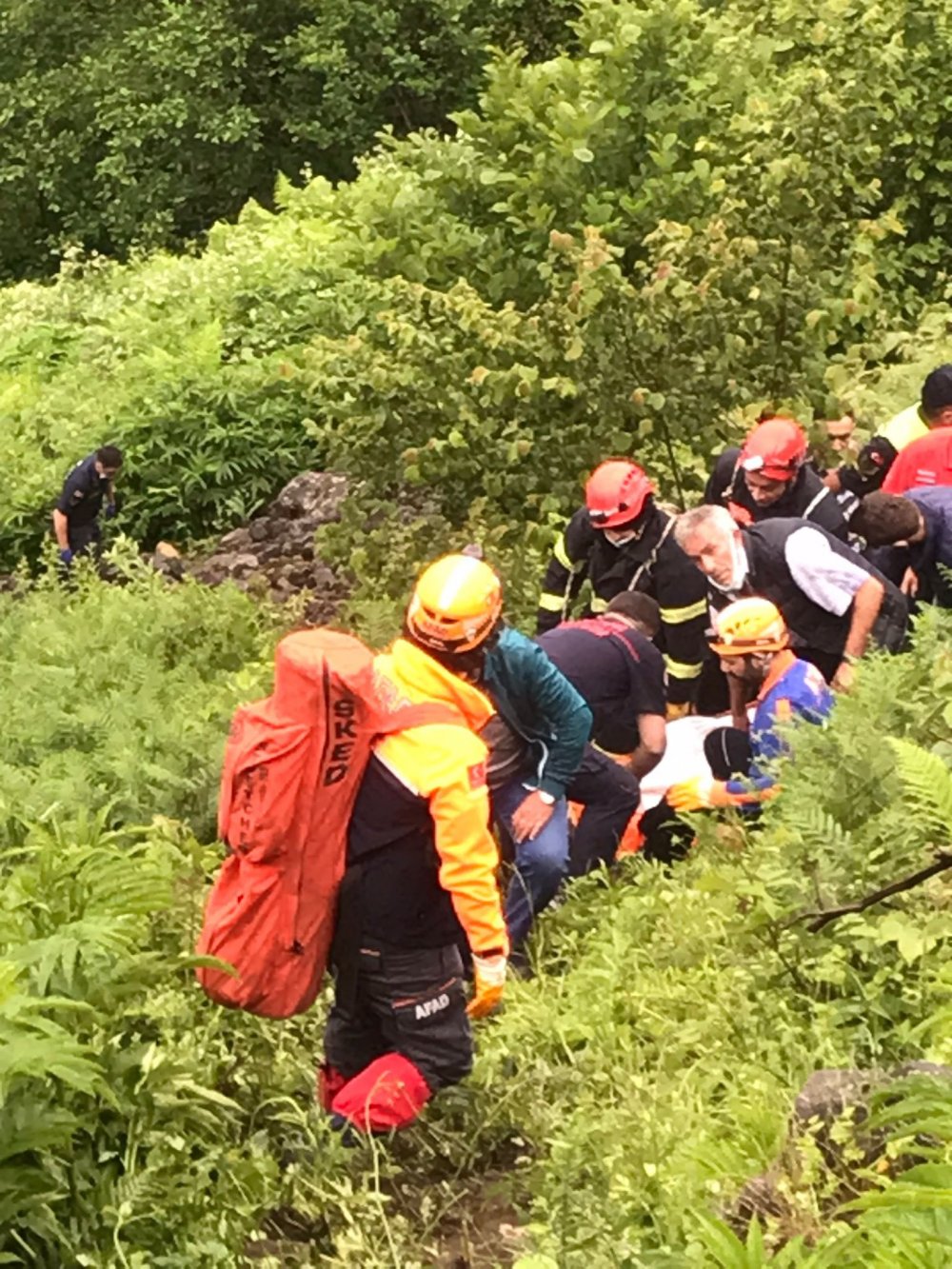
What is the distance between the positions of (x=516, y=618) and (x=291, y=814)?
580 centimetres

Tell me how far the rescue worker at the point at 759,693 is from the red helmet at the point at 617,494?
2.27 feet

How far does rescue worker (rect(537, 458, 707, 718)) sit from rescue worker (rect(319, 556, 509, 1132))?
2.39 metres

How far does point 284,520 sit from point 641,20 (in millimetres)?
5095

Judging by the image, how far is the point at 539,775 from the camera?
6.06 m

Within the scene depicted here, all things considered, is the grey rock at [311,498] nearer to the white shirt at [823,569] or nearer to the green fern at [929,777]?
the white shirt at [823,569]

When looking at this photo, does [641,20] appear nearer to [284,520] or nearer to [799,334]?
[799,334]

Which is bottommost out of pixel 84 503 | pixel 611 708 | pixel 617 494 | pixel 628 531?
pixel 84 503

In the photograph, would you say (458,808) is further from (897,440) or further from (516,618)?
(516,618)

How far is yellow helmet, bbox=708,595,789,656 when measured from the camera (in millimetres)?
6402

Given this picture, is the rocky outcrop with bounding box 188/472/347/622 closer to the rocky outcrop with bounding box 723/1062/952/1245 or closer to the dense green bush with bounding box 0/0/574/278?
the rocky outcrop with bounding box 723/1062/952/1245

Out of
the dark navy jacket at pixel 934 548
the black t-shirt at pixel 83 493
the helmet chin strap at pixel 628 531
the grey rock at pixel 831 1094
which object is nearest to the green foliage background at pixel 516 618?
the grey rock at pixel 831 1094

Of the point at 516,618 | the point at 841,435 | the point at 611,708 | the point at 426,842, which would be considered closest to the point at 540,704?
the point at 611,708

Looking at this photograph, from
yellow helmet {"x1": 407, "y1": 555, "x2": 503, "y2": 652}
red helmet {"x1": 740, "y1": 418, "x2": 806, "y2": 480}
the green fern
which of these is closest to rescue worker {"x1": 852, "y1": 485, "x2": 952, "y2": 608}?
red helmet {"x1": 740, "y1": 418, "x2": 806, "y2": 480}

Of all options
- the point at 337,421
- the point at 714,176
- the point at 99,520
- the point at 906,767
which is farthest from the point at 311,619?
the point at 906,767
